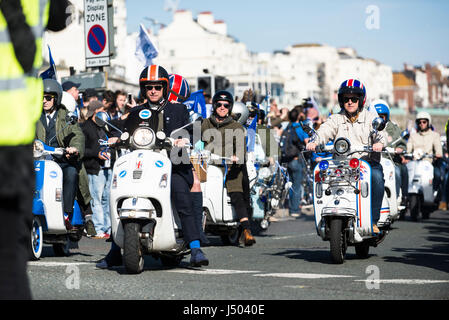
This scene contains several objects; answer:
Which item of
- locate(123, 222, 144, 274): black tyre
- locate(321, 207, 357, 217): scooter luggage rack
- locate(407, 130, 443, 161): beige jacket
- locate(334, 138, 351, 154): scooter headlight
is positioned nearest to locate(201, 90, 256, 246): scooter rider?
locate(334, 138, 351, 154): scooter headlight

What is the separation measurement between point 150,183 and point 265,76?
134232 millimetres

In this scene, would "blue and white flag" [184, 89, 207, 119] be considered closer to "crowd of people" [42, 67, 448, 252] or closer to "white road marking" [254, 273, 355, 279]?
"crowd of people" [42, 67, 448, 252]

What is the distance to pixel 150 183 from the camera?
27.4ft

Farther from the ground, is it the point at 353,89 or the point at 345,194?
the point at 353,89

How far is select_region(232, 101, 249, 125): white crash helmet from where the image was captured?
14.4 metres

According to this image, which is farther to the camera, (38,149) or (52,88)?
(52,88)

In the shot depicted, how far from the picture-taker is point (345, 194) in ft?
32.4

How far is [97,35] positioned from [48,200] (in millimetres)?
6171

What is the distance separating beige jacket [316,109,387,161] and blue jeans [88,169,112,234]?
4598 mm

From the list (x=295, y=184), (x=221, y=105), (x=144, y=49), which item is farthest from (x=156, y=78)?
(x=295, y=184)

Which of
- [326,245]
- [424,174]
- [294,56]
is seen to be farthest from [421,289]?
[294,56]

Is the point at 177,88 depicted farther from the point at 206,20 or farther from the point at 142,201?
the point at 206,20

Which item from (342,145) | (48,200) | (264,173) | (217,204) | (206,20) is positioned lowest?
(217,204)

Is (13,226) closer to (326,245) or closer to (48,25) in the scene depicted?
(48,25)
